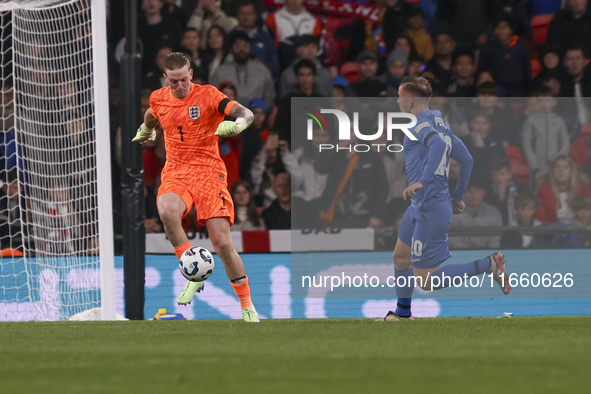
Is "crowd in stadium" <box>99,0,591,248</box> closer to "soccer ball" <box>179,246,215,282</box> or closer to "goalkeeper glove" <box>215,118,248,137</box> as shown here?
"soccer ball" <box>179,246,215,282</box>

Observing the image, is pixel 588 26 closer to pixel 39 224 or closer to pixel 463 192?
pixel 463 192

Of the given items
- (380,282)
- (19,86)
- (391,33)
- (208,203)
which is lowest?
(380,282)

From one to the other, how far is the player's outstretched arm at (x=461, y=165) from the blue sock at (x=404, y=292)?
2.47 ft

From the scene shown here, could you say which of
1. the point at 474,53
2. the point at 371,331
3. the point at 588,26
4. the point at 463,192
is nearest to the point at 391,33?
the point at 474,53

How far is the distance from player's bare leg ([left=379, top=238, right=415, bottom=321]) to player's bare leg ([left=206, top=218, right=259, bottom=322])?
44.8 inches

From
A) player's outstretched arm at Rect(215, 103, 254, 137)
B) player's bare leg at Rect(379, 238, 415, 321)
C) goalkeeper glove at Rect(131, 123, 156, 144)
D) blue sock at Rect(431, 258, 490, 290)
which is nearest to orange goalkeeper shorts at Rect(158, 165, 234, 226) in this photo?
goalkeeper glove at Rect(131, 123, 156, 144)

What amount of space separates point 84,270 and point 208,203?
5.60 ft

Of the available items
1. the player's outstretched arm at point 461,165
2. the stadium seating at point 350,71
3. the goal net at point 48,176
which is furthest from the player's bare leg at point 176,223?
the stadium seating at point 350,71

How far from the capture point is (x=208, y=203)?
6711 millimetres

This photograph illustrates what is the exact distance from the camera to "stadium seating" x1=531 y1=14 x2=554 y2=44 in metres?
10.3

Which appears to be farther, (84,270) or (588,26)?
(588,26)

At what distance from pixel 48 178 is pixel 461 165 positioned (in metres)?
3.64

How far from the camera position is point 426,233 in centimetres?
735

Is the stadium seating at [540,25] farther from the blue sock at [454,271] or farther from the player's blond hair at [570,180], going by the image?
the blue sock at [454,271]
